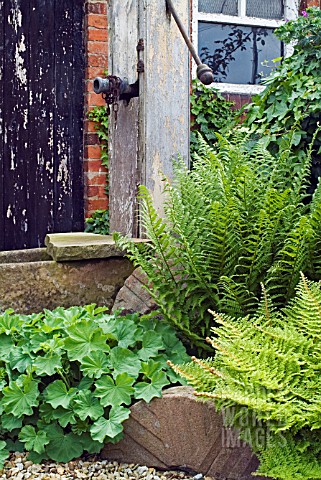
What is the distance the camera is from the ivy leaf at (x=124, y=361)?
7.45ft

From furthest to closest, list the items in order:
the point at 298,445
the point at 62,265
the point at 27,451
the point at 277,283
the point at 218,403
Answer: the point at 62,265 → the point at 277,283 → the point at 27,451 → the point at 218,403 → the point at 298,445

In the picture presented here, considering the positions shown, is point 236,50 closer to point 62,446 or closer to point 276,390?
point 62,446

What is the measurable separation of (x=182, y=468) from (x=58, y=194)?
3256mm

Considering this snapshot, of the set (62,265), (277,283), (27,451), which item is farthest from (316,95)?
(27,451)

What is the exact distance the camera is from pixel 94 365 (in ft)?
7.36

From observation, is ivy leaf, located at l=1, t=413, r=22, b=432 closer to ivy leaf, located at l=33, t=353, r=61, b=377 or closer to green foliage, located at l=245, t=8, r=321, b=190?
ivy leaf, located at l=33, t=353, r=61, b=377

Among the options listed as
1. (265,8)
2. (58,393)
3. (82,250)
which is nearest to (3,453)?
(58,393)

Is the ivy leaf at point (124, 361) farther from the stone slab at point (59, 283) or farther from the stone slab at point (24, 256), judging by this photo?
the stone slab at point (24, 256)

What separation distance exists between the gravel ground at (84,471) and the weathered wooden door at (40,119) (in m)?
2.93

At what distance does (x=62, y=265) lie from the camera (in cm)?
292

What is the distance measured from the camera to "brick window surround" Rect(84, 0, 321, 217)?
5082 millimetres

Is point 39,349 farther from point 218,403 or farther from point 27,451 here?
point 218,403

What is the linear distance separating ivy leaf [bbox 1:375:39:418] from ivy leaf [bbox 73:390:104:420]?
139mm

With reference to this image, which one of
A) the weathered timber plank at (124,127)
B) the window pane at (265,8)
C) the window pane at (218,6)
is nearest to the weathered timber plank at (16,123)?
the window pane at (218,6)
